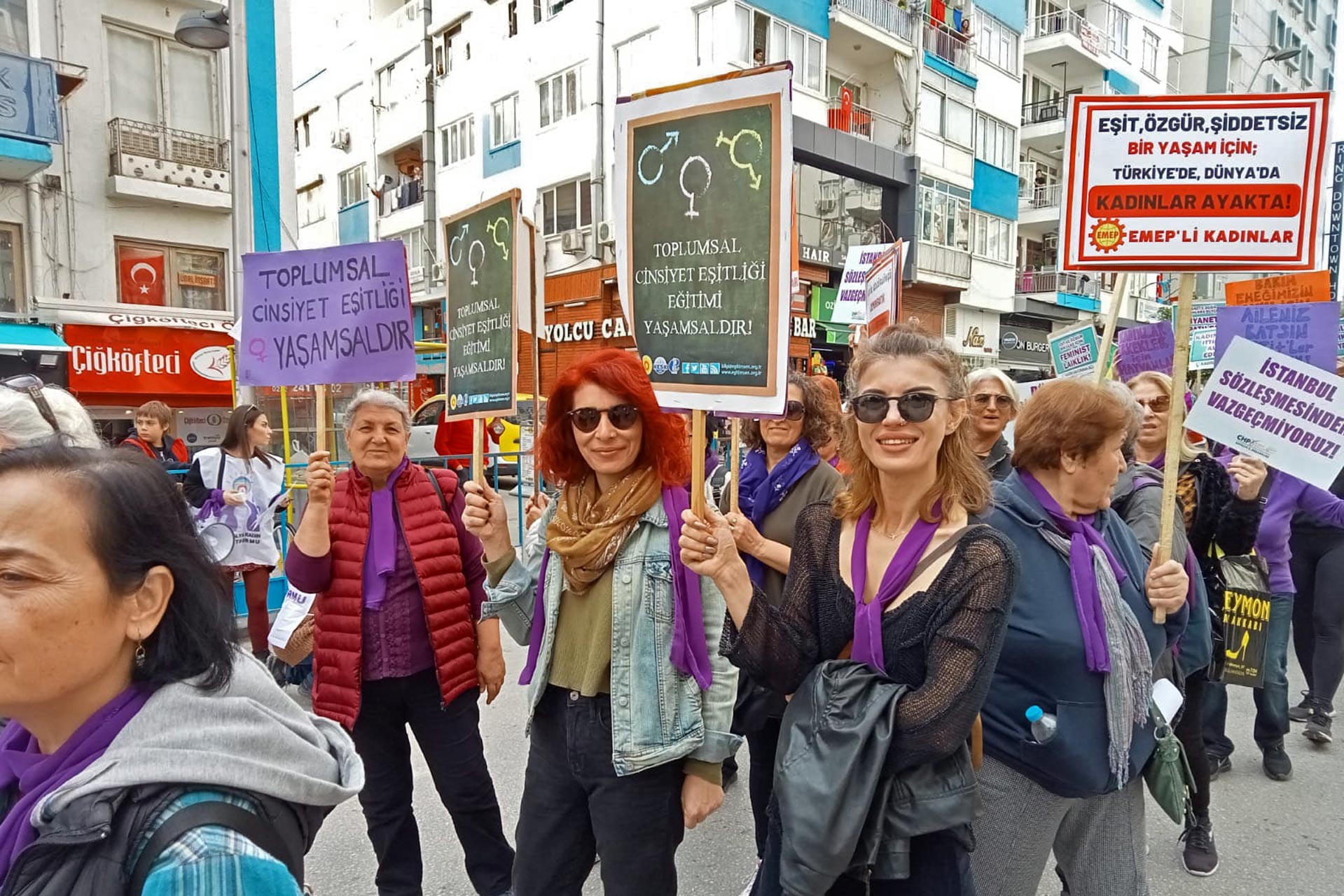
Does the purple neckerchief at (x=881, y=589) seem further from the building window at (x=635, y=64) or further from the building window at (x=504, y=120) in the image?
the building window at (x=504, y=120)

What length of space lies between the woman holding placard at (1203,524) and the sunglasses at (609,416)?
2.14m

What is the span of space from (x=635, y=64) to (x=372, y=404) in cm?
2029

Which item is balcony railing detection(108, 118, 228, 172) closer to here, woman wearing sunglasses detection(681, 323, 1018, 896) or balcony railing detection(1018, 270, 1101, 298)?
woman wearing sunglasses detection(681, 323, 1018, 896)

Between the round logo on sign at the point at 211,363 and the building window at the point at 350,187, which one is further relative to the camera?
the building window at the point at 350,187

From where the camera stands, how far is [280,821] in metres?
1.22

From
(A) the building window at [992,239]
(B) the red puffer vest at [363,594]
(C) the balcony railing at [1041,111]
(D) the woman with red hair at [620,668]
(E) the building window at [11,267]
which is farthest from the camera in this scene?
(C) the balcony railing at [1041,111]

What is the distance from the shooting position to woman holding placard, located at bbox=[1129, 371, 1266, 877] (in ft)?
10.8

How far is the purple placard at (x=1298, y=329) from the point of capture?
4.68m

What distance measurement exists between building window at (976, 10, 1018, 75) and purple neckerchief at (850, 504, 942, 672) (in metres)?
28.3

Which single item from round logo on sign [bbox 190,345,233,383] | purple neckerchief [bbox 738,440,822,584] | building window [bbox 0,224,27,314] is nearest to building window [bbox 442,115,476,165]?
round logo on sign [bbox 190,345,233,383]

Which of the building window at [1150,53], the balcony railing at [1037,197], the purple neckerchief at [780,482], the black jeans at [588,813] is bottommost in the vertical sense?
the black jeans at [588,813]

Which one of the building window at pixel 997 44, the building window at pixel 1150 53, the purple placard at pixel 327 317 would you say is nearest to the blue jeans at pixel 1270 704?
the purple placard at pixel 327 317

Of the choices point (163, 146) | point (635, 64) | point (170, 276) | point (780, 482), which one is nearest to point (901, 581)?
point (780, 482)

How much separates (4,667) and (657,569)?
1.47m
